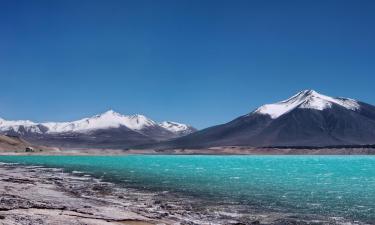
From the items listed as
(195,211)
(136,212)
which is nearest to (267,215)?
(195,211)

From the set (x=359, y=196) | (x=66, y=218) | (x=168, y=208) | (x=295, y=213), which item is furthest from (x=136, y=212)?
(x=359, y=196)

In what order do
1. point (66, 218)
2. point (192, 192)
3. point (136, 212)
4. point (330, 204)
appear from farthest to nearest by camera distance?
point (192, 192) → point (330, 204) → point (136, 212) → point (66, 218)

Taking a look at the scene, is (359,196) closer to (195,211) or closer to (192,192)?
(192,192)

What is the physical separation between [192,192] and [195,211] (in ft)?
40.2

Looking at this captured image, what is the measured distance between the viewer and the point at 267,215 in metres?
28.6

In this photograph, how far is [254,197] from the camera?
124 feet

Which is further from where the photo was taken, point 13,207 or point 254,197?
point 254,197

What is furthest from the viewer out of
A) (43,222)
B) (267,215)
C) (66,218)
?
(267,215)

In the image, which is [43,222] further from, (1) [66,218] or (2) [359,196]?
(2) [359,196]

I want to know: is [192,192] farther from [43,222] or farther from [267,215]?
[43,222]

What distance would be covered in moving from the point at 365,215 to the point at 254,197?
386 inches

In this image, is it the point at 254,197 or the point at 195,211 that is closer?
the point at 195,211

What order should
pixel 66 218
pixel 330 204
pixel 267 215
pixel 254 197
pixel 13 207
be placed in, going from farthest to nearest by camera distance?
pixel 254 197 < pixel 330 204 < pixel 267 215 < pixel 13 207 < pixel 66 218

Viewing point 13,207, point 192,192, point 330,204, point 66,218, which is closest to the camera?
point 66,218
